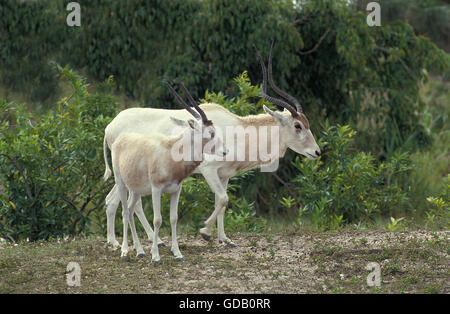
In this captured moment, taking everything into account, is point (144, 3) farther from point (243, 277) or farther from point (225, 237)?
point (243, 277)

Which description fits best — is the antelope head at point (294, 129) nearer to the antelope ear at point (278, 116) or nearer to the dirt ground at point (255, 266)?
the antelope ear at point (278, 116)

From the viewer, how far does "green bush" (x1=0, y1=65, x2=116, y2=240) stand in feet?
29.4

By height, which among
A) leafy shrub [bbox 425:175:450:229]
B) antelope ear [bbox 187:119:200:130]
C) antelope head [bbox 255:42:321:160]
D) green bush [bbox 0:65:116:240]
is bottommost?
leafy shrub [bbox 425:175:450:229]

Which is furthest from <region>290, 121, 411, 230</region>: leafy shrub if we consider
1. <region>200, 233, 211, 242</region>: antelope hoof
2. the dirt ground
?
<region>200, 233, 211, 242</region>: antelope hoof

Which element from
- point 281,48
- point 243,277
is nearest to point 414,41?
point 281,48

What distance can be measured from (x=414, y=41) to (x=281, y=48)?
2811 millimetres

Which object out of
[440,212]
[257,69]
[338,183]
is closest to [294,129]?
[338,183]

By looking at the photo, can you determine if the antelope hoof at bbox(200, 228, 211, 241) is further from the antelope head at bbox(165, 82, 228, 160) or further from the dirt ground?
the antelope head at bbox(165, 82, 228, 160)

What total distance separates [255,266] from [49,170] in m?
3.74

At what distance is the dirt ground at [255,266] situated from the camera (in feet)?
19.9

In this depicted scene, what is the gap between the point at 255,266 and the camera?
6801 mm

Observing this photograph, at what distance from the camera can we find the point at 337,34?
11.7 metres

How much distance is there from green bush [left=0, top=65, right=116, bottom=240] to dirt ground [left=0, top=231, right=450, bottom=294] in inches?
32.9

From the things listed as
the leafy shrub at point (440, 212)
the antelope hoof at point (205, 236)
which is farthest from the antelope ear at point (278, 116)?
the leafy shrub at point (440, 212)
